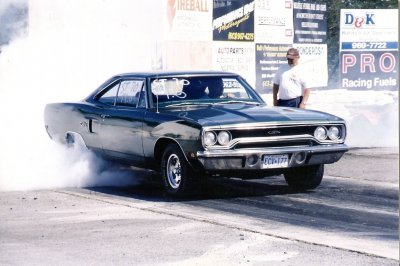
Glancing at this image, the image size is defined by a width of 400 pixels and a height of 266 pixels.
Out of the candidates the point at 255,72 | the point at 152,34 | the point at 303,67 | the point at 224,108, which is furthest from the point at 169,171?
the point at 303,67

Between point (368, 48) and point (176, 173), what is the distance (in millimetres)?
9866

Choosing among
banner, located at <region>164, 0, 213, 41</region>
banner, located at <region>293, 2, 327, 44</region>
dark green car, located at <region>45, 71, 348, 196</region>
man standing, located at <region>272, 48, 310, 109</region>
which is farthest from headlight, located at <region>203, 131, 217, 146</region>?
banner, located at <region>293, 2, 327, 44</region>

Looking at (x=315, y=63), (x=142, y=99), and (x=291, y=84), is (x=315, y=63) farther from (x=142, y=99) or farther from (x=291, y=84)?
(x=142, y=99)

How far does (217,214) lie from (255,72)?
8899mm

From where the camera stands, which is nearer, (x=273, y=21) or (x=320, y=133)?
(x=320, y=133)

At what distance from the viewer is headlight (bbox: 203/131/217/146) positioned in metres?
9.73

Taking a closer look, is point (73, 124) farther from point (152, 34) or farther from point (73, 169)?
point (152, 34)

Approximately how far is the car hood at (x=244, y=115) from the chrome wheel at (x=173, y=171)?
484 millimetres

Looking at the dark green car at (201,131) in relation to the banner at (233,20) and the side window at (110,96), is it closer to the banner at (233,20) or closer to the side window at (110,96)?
the side window at (110,96)

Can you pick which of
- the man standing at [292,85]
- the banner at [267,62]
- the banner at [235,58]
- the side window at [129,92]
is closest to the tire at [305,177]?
the side window at [129,92]

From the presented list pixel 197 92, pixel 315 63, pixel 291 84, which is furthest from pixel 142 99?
pixel 315 63

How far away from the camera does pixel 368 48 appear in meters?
19.2

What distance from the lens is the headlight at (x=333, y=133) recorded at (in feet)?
34.1

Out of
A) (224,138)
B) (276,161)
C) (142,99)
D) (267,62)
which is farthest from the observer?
(267,62)
